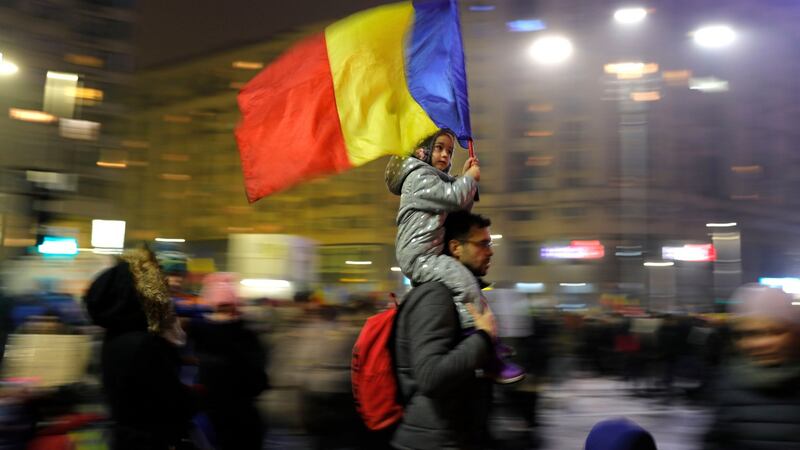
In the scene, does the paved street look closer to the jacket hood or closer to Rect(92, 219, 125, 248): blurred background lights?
the jacket hood

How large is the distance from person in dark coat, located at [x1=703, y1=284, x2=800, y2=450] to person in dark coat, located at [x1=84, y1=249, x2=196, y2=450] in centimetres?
225

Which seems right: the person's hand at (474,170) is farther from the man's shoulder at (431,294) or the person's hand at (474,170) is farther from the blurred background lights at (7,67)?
the blurred background lights at (7,67)

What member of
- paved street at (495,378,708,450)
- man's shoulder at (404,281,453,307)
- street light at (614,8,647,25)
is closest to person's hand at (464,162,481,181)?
man's shoulder at (404,281,453,307)

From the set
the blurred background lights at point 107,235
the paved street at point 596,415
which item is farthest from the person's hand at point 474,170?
the blurred background lights at point 107,235

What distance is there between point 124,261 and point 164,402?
0.64m

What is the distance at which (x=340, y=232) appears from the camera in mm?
65438

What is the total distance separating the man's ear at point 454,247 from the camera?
3344 mm

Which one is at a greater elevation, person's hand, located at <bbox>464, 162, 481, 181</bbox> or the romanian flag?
the romanian flag

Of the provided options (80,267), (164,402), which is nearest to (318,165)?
(164,402)

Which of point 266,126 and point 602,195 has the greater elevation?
point 602,195

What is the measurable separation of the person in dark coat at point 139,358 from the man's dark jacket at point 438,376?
103 centimetres

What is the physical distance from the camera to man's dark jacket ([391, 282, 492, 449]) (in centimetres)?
296

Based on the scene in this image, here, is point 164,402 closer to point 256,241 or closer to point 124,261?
point 124,261

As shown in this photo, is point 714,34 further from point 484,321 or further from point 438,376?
point 438,376
